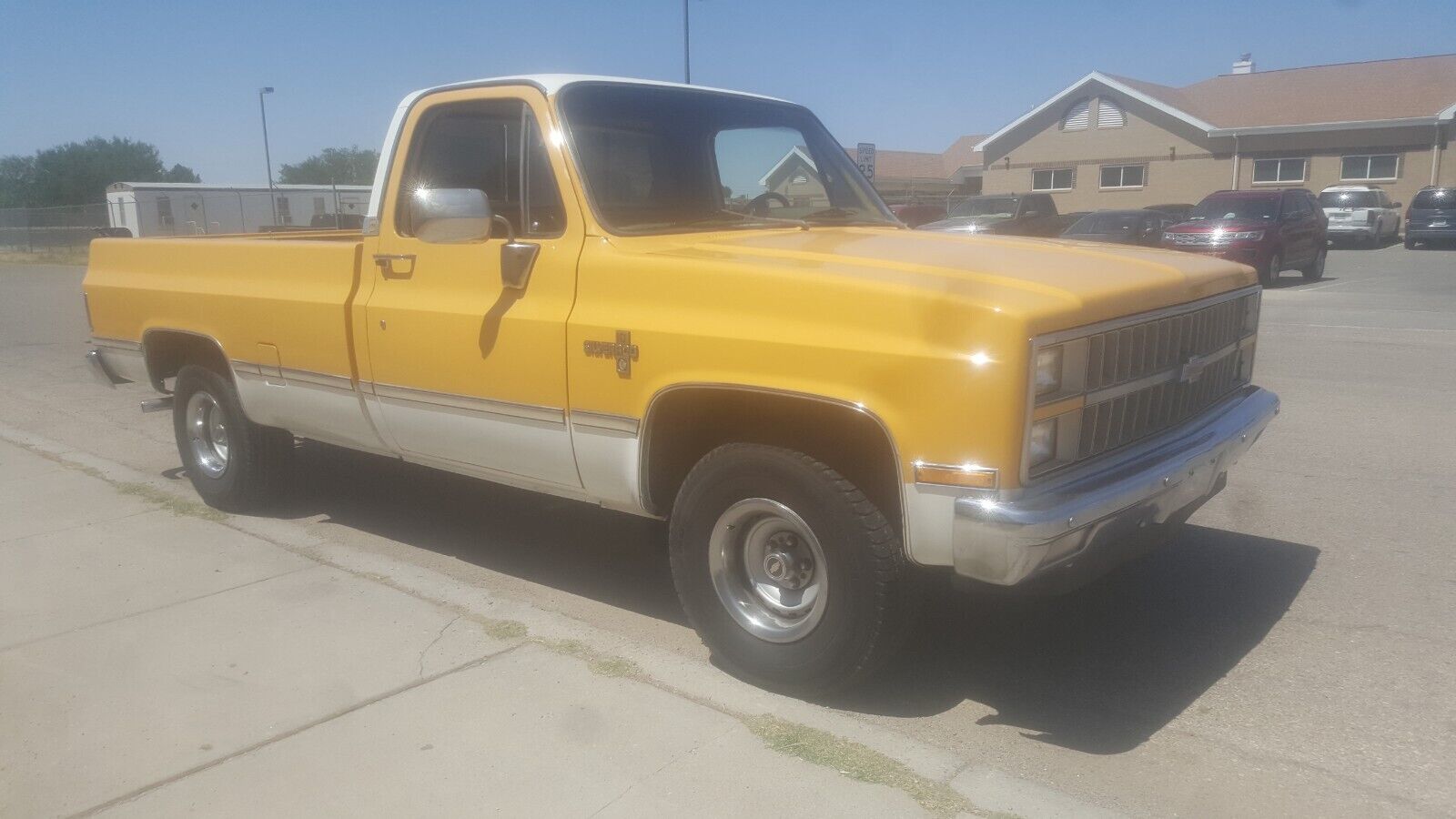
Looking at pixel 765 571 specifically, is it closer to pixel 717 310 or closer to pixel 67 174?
pixel 717 310

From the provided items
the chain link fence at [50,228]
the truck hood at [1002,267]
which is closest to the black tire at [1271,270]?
the truck hood at [1002,267]

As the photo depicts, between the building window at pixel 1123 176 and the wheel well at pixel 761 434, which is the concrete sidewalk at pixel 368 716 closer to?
the wheel well at pixel 761 434

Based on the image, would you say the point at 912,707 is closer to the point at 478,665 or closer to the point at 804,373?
the point at 804,373

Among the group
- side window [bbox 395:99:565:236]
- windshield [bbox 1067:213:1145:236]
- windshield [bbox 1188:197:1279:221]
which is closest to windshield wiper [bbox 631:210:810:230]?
side window [bbox 395:99:565:236]

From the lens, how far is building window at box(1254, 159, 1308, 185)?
36.7 m

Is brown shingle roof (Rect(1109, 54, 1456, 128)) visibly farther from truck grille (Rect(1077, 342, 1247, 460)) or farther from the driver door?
the driver door

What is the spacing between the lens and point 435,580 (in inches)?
200

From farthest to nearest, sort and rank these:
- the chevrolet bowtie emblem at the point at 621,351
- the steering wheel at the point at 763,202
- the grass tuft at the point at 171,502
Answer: the grass tuft at the point at 171,502, the steering wheel at the point at 763,202, the chevrolet bowtie emblem at the point at 621,351

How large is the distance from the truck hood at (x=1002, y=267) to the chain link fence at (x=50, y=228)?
41.5 metres

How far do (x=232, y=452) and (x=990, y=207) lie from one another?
19442mm

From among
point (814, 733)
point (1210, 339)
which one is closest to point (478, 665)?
point (814, 733)

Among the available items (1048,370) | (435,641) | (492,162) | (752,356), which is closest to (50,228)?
(492,162)

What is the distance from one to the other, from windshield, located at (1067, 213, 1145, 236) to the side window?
17681 mm

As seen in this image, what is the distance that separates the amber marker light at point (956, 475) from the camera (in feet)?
10.2
